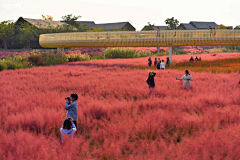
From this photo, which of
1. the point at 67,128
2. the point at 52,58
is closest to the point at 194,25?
the point at 52,58

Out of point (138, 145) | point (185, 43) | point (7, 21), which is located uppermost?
point (7, 21)

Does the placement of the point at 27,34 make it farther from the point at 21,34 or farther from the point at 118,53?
the point at 118,53

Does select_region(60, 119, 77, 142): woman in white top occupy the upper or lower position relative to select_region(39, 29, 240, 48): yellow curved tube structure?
lower

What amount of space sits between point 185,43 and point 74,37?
48.5ft

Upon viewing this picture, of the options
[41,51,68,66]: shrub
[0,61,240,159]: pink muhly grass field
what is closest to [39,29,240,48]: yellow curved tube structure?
[41,51,68,66]: shrub

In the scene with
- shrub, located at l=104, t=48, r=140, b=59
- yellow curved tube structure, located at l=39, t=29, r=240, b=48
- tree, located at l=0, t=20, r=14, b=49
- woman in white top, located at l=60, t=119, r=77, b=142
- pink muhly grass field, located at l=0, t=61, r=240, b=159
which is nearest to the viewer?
pink muhly grass field, located at l=0, t=61, r=240, b=159

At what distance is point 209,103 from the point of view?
8875 mm

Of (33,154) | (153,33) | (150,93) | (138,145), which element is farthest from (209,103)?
(153,33)

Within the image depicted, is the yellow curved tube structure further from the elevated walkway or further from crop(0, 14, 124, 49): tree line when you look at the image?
crop(0, 14, 124, 49): tree line

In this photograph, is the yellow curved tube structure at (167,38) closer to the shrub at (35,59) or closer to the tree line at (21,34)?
the shrub at (35,59)

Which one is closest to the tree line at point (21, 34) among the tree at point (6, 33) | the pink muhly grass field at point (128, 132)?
the tree at point (6, 33)

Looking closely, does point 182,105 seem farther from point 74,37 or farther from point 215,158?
point 74,37

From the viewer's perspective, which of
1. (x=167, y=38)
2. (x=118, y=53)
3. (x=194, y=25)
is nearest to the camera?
(x=167, y=38)

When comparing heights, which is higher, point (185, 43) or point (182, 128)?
point (185, 43)
